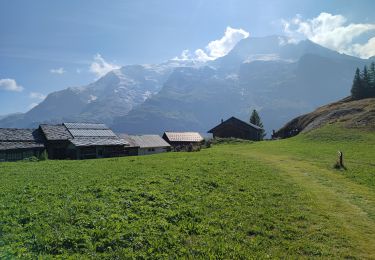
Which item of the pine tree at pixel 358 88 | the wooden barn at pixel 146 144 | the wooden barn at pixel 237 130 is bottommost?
the wooden barn at pixel 146 144

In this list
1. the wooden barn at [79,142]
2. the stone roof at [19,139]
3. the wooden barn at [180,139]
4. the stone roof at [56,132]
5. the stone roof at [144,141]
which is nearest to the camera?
the stone roof at [19,139]

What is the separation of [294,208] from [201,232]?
6.84m

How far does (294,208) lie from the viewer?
61.2ft

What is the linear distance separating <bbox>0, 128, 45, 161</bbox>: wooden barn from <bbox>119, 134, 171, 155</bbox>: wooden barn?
776 inches

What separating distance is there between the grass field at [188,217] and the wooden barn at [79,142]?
142 feet

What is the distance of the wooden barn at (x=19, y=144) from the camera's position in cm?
6406

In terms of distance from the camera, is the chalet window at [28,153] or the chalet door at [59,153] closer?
the chalet window at [28,153]

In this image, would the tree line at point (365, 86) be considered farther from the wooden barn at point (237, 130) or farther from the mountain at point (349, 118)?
the wooden barn at point (237, 130)

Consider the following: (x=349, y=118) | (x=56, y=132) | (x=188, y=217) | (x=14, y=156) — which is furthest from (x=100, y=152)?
(x=188, y=217)

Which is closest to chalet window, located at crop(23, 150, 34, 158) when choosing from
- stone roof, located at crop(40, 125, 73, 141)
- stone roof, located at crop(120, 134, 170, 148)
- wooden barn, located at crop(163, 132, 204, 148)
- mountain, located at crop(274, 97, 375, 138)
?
stone roof, located at crop(40, 125, 73, 141)

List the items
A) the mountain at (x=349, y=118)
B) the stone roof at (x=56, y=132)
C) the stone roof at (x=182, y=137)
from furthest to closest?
the stone roof at (x=182, y=137) → the stone roof at (x=56, y=132) → the mountain at (x=349, y=118)

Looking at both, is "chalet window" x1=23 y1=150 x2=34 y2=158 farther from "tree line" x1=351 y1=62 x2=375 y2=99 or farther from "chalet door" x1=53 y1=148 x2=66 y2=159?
"tree line" x1=351 y1=62 x2=375 y2=99

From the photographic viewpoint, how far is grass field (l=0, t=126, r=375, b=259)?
12.6 metres

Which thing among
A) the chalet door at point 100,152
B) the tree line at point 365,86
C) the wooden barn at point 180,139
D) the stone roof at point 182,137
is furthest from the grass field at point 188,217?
the tree line at point 365,86
